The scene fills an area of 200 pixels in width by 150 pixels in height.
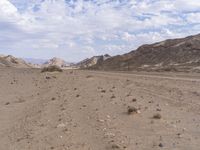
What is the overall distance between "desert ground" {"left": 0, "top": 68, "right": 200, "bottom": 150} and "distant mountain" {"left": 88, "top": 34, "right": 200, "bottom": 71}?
26259 mm

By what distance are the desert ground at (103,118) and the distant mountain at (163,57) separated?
2626cm

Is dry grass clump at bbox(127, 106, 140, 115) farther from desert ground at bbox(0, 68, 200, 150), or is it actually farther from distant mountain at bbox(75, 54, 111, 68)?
distant mountain at bbox(75, 54, 111, 68)

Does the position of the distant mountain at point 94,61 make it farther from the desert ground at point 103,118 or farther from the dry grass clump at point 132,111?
the dry grass clump at point 132,111

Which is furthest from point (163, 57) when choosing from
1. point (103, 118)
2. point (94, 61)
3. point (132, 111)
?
point (94, 61)

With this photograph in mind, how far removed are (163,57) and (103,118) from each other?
46.4 meters

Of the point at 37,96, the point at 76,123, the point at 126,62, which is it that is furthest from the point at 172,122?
the point at 126,62

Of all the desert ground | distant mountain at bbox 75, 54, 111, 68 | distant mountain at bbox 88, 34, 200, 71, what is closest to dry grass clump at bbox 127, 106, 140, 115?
the desert ground

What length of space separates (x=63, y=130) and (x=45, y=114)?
146 inches

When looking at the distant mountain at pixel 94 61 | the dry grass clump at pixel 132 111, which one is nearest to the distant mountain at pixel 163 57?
the distant mountain at pixel 94 61

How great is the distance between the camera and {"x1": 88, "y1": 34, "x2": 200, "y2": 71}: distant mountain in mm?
56981

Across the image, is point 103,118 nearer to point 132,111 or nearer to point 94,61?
point 132,111

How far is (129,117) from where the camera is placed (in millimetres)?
17703

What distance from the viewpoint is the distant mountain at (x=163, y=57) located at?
57.0 m

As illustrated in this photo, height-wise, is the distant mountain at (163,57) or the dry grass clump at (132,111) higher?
the distant mountain at (163,57)
